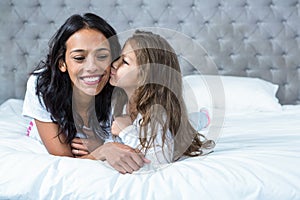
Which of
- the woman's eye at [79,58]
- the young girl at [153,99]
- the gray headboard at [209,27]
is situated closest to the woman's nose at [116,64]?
the young girl at [153,99]

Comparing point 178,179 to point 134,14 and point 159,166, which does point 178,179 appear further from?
point 134,14

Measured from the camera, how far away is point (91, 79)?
1555 millimetres

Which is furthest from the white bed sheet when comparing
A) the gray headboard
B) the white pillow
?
the gray headboard

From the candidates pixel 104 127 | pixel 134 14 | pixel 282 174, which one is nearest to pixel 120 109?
pixel 104 127

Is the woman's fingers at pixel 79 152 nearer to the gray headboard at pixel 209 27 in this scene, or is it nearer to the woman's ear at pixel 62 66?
the woman's ear at pixel 62 66

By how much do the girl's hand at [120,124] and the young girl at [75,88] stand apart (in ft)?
0.33

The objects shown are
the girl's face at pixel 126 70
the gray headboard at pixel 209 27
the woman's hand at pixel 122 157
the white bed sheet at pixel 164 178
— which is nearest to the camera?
the white bed sheet at pixel 164 178

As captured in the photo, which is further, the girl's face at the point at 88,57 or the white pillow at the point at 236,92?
the white pillow at the point at 236,92

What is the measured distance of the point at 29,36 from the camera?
284cm

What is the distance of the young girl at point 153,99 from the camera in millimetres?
1423

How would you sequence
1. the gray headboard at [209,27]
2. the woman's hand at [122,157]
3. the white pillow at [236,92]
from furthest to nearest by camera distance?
1. the gray headboard at [209,27]
2. the white pillow at [236,92]
3. the woman's hand at [122,157]

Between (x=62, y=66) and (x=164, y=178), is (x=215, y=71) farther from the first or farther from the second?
(x=164, y=178)

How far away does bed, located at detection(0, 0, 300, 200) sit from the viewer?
4.57 ft

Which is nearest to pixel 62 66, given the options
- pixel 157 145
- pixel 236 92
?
pixel 157 145
